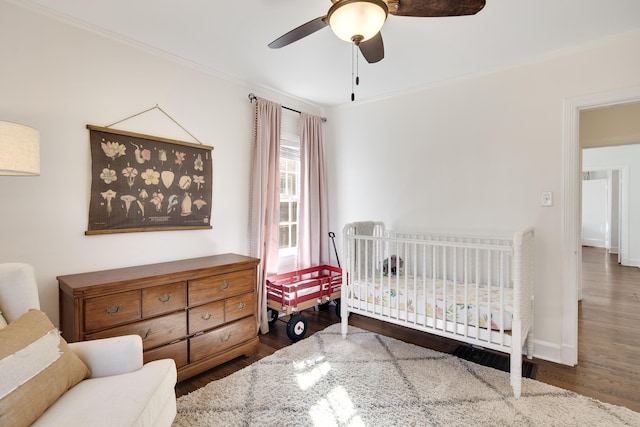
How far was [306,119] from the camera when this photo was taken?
360cm

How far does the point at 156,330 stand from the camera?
2010mm

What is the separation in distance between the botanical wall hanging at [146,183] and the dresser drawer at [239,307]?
0.71 metres

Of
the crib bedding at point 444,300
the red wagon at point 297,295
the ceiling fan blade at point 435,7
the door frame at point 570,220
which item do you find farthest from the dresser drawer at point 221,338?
the door frame at point 570,220

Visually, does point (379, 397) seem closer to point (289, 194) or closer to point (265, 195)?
point (265, 195)

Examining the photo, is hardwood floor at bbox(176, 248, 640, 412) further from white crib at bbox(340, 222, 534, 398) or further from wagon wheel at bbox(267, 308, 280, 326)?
white crib at bbox(340, 222, 534, 398)

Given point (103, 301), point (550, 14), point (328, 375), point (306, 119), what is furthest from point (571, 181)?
point (103, 301)

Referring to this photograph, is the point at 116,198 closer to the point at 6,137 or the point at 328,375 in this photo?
the point at 6,137

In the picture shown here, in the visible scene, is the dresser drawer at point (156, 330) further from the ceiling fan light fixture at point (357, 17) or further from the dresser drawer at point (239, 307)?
the ceiling fan light fixture at point (357, 17)

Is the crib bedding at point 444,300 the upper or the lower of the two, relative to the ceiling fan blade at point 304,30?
lower

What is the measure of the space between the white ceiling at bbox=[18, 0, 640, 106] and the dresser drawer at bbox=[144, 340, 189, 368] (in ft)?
6.90

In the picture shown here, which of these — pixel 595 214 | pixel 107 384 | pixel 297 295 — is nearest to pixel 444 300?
pixel 297 295

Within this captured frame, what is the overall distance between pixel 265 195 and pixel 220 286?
1.03 m

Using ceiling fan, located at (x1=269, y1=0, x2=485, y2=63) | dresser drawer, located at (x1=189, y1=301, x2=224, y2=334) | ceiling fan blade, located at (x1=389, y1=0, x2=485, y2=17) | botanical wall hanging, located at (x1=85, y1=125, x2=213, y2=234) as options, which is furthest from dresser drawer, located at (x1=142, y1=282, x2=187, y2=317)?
ceiling fan blade, located at (x1=389, y1=0, x2=485, y2=17)

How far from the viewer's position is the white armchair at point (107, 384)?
3.78 ft
